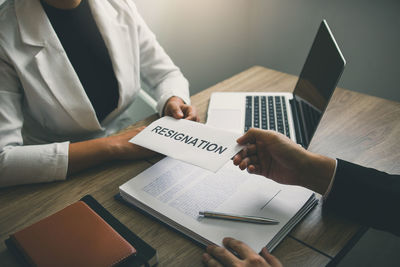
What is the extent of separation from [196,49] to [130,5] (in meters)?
0.82

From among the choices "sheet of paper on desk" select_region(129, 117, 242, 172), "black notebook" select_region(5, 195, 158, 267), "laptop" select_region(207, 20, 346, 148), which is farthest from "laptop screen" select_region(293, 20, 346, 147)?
"black notebook" select_region(5, 195, 158, 267)

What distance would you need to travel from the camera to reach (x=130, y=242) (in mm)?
651

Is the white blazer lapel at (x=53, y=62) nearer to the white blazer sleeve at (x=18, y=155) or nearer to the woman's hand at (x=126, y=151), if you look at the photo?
the white blazer sleeve at (x=18, y=155)

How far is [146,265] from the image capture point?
611 millimetres

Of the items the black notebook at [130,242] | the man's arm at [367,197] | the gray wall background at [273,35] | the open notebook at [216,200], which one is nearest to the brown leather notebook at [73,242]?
the black notebook at [130,242]

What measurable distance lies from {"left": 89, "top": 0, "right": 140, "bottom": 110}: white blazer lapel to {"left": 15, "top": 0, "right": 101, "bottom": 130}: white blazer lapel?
0.17 meters

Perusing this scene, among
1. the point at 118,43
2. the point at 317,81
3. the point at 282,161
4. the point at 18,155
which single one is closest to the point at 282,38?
the point at 317,81

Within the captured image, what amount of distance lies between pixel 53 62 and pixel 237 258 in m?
0.88

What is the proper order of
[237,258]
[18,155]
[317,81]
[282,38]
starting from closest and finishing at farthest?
[237,258] < [18,155] < [317,81] < [282,38]

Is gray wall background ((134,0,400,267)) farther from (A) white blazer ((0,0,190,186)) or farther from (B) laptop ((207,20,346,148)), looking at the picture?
(B) laptop ((207,20,346,148))

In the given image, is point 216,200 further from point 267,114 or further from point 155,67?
point 155,67

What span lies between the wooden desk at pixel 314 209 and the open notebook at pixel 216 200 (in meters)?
0.03

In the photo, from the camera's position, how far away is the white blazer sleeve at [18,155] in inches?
33.7

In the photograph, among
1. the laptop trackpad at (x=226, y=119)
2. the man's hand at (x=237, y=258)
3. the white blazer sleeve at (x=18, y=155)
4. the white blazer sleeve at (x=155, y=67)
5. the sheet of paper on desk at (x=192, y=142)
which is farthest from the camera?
the white blazer sleeve at (x=155, y=67)
